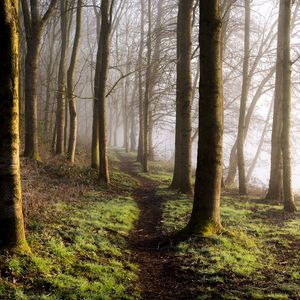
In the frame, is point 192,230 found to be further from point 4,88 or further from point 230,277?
point 4,88

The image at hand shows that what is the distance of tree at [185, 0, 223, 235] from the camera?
7.66 metres

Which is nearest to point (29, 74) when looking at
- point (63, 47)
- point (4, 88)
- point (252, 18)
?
point (63, 47)

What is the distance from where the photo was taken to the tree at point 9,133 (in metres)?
5.20

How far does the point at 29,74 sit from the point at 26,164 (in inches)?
152

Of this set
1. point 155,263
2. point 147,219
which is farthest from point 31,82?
point 155,263

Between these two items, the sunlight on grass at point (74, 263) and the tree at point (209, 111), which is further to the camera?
the tree at point (209, 111)

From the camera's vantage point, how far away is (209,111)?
7723 mm

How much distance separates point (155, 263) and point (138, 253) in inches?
26.2

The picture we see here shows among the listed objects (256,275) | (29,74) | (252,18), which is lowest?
(256,275)

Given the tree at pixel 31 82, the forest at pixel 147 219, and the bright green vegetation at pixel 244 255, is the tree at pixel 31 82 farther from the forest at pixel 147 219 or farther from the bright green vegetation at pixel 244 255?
the bright green vegetation at pixel 244 255

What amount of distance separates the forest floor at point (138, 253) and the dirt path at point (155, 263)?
2 centimetres

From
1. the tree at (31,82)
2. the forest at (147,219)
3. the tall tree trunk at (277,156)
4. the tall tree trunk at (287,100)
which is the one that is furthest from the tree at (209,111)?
the tree at (31,82)

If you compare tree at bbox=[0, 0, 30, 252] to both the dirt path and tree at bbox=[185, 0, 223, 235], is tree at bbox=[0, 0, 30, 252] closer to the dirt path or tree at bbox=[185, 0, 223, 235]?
the dirt path

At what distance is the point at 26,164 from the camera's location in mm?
13211
